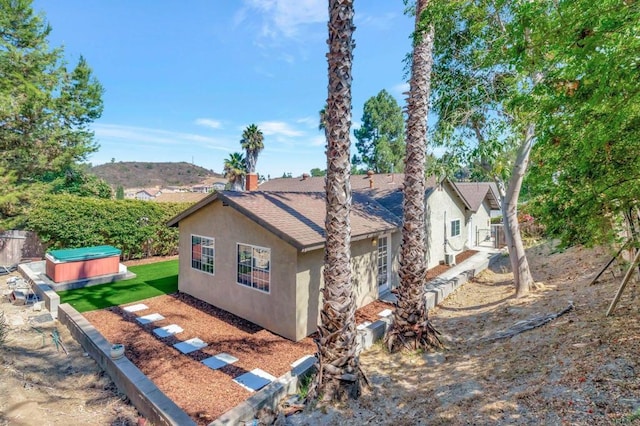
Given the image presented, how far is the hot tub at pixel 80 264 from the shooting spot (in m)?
13.3

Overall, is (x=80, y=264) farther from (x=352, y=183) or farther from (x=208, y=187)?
(x=208, y=187)

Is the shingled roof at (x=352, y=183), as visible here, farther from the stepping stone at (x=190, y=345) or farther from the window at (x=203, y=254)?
the stepping stone at (x=190, y=345)

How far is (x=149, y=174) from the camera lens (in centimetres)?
11444

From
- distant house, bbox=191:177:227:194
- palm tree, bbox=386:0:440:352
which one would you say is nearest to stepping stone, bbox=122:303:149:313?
palm tree, bbox=386:0:440:352

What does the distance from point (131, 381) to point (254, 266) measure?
4.27 meters

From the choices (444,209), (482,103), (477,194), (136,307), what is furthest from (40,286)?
(477,194)

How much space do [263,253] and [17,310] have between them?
9401 mm

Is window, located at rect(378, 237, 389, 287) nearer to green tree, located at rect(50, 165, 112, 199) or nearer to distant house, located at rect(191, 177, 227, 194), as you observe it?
green tree, located at rect(50, 165, 112, 199)

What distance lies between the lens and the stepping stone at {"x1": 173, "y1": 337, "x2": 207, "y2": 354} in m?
8.16

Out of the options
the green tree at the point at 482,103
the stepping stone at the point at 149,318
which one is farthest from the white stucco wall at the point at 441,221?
the stepping stone at the point at 149,318

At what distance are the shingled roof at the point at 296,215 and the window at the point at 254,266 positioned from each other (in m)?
1.07

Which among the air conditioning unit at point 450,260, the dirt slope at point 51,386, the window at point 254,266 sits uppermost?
the window at point 254,266

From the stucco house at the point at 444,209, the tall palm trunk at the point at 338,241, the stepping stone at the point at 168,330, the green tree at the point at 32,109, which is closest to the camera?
the tall palm trunk at the point at 338,241

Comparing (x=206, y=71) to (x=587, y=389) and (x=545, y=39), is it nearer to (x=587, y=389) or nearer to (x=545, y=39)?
(x=545, y=39)
